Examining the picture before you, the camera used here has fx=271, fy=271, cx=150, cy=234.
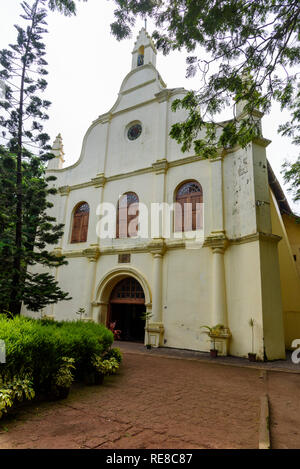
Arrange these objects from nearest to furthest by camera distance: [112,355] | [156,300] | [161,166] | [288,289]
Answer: [112,355]
[156,300]
[288,289]
[161,166]

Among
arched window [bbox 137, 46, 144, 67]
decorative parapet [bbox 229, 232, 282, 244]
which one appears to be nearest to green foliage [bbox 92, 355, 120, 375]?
decorative parapet [bbox 229, 232, 282, 244]

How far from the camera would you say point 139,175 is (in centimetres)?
1252

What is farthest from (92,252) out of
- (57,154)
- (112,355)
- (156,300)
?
(57,154)

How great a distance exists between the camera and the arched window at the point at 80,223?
45.0ft

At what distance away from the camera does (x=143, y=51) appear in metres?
15.4

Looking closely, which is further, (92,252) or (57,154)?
(57,154)

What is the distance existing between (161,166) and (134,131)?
332 cm

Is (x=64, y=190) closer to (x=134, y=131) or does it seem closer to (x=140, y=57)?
(x=134, y=131)

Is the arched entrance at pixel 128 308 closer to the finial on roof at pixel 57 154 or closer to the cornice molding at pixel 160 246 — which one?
the cornice molding at pixel 160 246

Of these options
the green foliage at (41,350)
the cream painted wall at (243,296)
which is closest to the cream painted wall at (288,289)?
the cream painted wall at (243,296)

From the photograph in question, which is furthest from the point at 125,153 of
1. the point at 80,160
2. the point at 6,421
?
the point at 6,421

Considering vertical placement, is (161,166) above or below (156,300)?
above

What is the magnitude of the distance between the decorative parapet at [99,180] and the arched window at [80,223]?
125 cm
